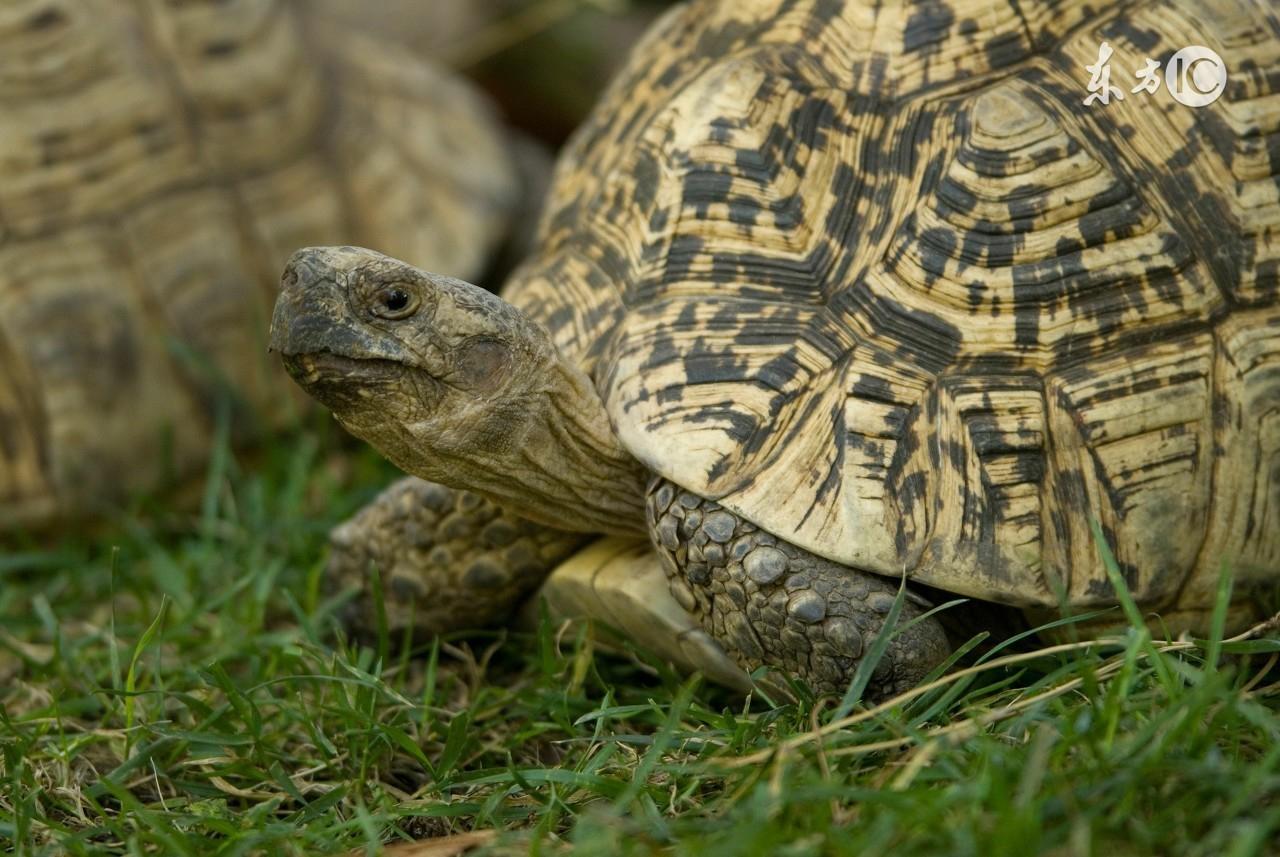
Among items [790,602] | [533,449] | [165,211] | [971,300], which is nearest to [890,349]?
[971,300]

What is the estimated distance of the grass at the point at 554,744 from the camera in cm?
192

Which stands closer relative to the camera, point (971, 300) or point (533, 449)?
point (971, 300)

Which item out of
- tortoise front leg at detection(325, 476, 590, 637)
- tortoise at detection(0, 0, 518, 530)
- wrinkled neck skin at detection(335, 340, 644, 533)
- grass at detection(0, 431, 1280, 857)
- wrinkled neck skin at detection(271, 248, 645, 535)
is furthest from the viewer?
tortoise at detection(0, 0, 518, 530)

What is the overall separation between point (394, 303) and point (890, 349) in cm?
93

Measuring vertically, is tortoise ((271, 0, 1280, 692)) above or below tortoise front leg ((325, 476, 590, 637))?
above

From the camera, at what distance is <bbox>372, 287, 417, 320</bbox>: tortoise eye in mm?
2473

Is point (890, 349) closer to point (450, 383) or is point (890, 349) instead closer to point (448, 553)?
point (450, 383)

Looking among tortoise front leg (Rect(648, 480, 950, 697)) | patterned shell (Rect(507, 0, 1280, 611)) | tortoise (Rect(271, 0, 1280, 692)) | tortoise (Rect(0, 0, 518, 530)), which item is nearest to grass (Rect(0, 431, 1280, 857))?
tortoise front leg (Rect(648, 480, 950, 697))

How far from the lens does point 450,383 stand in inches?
100

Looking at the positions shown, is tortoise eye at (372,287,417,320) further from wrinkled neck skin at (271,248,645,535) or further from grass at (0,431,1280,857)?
grass at (0,431,1280,857)

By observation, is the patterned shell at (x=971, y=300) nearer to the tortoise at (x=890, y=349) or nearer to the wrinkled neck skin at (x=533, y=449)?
the tortoise at (x=890, y=349)

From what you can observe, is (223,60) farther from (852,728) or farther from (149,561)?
(852,728)

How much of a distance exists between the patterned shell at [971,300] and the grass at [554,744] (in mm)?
296

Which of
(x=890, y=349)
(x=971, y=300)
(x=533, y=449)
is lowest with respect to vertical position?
(x=533, y=449)
